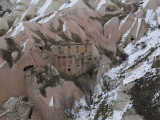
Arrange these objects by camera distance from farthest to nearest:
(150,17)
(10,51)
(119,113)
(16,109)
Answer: (150,17), (10,51), (16,109), (119,113)

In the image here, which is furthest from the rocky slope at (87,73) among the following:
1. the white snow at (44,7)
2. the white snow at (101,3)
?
A: the white snow at (44,7)

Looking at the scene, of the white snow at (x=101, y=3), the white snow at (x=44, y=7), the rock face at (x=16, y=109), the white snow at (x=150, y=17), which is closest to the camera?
the rock face at (x=16, y=109)

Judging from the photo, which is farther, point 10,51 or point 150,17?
point 150,17

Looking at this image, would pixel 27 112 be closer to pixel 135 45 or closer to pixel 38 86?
pixel 38 86

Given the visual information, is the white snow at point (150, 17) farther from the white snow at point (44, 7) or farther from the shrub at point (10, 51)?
the shrub at point (10, 51)

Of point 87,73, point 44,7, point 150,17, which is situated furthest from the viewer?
point 44,7

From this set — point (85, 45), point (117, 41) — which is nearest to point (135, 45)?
point (117, 41)

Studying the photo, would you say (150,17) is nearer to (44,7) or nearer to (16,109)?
(44,7)

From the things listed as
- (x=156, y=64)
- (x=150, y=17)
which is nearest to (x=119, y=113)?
(x=156, y=64)
